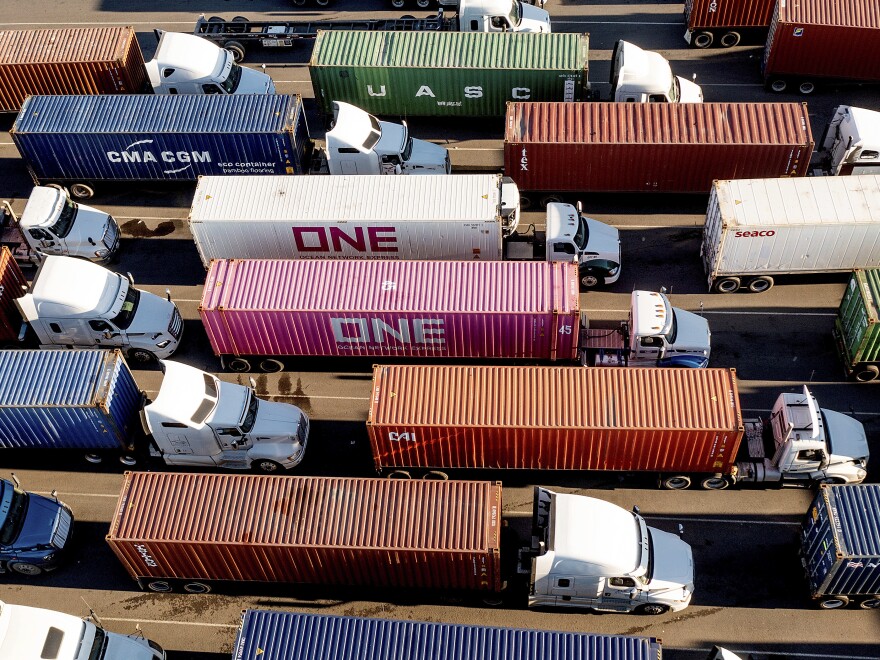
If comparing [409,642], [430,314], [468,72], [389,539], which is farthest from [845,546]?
[468,72]

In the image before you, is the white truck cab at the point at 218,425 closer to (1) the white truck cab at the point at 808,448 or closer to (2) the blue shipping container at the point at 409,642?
(2) the blue shipping container at the point at 409,642

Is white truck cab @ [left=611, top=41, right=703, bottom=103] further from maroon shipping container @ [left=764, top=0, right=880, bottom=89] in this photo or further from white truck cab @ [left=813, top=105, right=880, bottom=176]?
white truck cab @ [left=813, top=105, right=880, bottom=176]

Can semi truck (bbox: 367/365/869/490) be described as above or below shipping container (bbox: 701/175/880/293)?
below

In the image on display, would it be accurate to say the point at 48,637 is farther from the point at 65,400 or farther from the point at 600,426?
the point at 600,426

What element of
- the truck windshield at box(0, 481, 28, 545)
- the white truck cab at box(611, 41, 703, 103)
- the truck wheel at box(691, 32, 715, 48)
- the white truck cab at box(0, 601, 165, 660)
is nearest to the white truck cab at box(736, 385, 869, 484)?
the white truck cab at box(611, 41, 703, 103)

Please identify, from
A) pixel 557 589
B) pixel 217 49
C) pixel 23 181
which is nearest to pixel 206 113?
pixel 217 49

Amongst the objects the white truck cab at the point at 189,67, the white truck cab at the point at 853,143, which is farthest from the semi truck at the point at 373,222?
the white truck cab at the point at 853,143

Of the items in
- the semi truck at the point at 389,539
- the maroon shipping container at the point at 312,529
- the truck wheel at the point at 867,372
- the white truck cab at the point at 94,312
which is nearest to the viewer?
the semi truck at the point at 389,539
